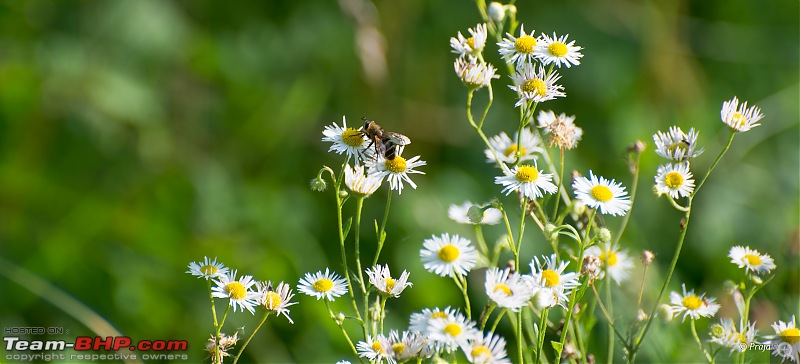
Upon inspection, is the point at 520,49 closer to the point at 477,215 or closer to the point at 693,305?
the point at 477,215

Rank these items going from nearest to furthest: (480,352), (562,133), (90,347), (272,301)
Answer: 1. (480,352)
2. (272,301)
3. (562,133)
4. (90,347)

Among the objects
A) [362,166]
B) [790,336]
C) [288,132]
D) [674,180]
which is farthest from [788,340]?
[288,132]

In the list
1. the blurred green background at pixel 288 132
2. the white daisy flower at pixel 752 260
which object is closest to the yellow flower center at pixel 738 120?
the white daisy flower at pixel 752 260

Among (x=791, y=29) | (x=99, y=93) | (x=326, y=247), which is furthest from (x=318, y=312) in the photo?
(x=791, y=29)

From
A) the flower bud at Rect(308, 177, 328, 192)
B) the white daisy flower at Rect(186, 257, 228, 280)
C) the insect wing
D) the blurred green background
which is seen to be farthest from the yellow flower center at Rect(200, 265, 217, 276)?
the blurred green background

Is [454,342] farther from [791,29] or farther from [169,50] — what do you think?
[791,29]
